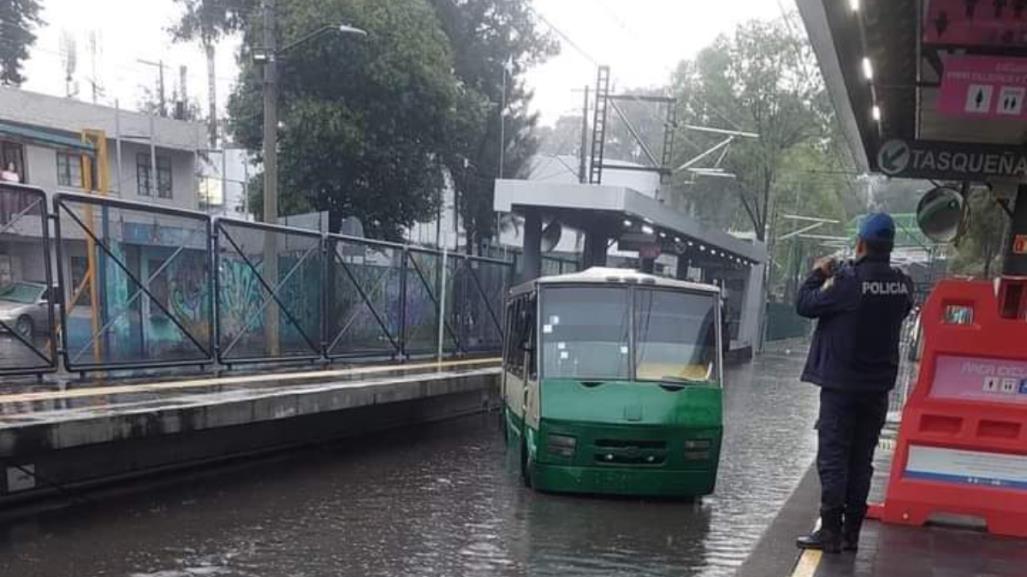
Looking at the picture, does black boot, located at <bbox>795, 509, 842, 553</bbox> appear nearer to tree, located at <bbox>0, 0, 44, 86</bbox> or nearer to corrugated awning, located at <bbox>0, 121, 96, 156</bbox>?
corrugated awning, located at <bbox>0, 121, 96, 156</bbox>

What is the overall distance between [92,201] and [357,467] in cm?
416

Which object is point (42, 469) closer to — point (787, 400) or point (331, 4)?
point (787, 400)

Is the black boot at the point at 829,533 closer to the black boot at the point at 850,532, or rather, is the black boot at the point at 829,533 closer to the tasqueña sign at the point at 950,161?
the black boot at the point at 850,532

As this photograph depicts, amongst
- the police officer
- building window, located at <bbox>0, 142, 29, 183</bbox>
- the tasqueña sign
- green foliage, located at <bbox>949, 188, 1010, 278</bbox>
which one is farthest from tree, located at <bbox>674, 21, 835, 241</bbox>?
the police officer

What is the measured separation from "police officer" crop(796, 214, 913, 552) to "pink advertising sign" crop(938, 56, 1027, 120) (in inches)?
72.5

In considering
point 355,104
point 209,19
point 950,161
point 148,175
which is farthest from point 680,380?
point 148,175

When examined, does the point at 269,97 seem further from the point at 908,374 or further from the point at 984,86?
the point at 984,86

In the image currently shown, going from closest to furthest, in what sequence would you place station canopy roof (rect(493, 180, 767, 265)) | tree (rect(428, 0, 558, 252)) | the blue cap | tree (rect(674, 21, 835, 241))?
the blue cap → station canopy roof (rect(493, 180, 767, 265)) → tree (rect(428, 0, 558, 252)) → tree (rect(674, 21, 835, 241))

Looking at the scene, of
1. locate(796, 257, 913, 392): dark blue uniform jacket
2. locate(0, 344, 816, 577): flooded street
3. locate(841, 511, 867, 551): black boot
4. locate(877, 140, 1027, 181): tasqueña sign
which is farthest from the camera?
locate(877, 140, 1027, 181): tasqueña sign

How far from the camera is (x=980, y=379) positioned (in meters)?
5.83

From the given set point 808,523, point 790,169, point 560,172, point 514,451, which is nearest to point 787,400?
point 514,451

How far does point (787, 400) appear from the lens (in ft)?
59.9

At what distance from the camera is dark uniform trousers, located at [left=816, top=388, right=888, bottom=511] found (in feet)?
16.1

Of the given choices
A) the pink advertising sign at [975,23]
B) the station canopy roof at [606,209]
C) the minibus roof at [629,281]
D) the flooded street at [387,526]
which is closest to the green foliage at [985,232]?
the minibus roof at [629,281]
